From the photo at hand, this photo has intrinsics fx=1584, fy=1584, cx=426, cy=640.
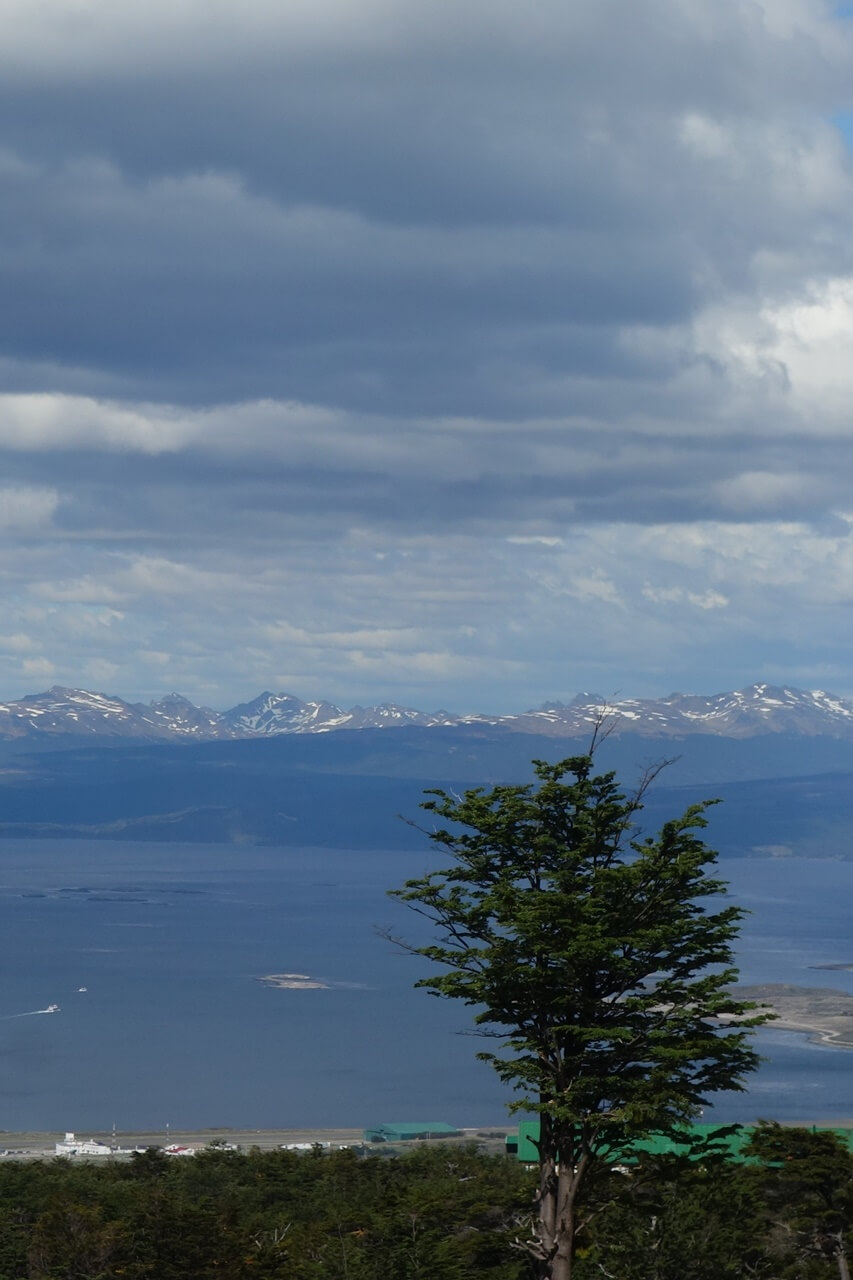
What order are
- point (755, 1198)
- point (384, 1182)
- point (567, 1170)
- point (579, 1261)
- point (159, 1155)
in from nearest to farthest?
point (567, 1170) → point (579, 1261) → point (755, 1198) → point (384, 1182) → point (159, 1155)

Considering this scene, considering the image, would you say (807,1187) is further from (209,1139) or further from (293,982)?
(293,982)

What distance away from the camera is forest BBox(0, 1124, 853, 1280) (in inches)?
1004

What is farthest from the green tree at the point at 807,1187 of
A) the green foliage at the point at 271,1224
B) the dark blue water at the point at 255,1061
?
the dark blue water at the point at 255,1061

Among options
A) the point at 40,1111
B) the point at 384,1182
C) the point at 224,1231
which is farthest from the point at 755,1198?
the point at 40,1111

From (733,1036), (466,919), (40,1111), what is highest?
(466,919)

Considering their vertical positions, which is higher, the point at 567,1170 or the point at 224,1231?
the point at 567,1170

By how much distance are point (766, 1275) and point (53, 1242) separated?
1796cm

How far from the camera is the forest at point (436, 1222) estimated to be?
1004 inches

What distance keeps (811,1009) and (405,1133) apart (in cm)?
8223

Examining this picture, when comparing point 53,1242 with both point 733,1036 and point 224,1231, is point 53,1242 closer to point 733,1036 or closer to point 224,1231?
point 224,1231

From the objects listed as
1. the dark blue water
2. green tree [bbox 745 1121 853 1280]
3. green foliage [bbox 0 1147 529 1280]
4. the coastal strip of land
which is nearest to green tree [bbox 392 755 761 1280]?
green foliage [bbox 0 1147 529 1280]

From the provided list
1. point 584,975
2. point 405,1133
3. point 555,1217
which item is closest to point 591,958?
point 584,975

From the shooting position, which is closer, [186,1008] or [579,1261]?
[579,1261]

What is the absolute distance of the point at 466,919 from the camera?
2489 centimetres
